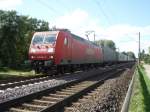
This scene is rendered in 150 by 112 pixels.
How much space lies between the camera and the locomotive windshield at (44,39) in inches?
853

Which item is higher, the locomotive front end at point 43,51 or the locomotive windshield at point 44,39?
the locomotive windshield at point 44,39

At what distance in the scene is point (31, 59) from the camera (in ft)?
71.8

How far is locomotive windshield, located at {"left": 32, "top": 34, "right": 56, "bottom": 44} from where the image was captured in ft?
71.1

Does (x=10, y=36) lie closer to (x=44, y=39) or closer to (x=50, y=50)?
(x=44, y=39)

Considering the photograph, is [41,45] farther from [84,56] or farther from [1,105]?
[1,105]

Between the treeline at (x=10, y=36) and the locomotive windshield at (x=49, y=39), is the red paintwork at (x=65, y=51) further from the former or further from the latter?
the treeline at (x=10, y=36)

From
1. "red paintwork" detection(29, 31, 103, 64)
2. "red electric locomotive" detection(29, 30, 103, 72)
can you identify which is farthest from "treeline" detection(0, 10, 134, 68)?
"red electric locomotive" detection(29, 30, 103, 72)

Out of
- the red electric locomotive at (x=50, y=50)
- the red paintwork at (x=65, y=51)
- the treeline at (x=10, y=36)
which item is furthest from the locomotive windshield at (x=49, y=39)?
the treeline at (x=10, y=36)

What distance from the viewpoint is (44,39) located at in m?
22.0

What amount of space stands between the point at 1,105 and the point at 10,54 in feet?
117

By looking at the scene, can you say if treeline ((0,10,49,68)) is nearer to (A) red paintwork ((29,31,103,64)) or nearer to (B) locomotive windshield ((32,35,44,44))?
(A) red paintwork ((29,31,103,64))

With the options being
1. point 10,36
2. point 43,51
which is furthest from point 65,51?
point 10,36

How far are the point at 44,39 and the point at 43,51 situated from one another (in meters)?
1.00

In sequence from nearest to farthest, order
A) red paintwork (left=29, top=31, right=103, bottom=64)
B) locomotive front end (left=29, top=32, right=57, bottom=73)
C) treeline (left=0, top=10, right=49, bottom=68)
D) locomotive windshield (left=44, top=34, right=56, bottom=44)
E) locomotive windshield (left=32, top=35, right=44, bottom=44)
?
locomotive front end (left=29, top=32, right=57, bottom=73) → red paintwork (left=29, top=31, right=103, bottom=64) → locomotive windshield (left=44, top=34, right=56, bottom=44) → locomotive windshield (left=32, top=35, right=44, bottom=44) → treeline (left=0, top=10, right=49, bottom=68)
